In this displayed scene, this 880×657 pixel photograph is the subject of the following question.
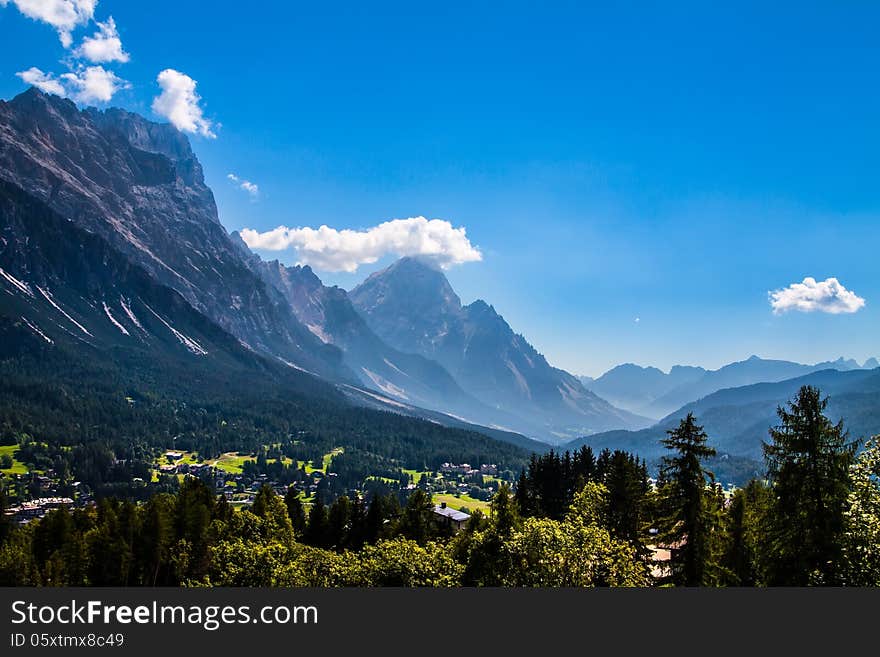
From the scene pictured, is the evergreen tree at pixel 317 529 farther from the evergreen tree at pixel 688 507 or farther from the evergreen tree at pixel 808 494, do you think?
the evergreen tree at pixel 808 494

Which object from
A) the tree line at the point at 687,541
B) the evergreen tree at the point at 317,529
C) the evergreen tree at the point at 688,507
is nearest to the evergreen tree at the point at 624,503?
the tree line at the point at 687,541

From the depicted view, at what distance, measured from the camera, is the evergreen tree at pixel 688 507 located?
35.8 metres

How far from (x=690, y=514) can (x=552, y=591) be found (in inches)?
722

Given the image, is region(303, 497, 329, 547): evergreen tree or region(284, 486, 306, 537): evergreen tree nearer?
region(303, 497, 329, 547): evergreen tree

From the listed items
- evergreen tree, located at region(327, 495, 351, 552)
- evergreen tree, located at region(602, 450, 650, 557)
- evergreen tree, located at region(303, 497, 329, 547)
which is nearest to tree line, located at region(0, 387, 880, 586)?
evergreen tree, located at region(602, 450, 650, 557)

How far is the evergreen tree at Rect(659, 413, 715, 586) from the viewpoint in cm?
3575

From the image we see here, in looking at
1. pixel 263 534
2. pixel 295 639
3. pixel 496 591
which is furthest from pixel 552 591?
pixel 263 534

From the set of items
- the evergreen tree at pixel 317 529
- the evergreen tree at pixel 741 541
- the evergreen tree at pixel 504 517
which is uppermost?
the evergreen tree at pixel 504 517

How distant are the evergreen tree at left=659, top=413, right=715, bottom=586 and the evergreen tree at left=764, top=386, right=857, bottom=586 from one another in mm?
3702

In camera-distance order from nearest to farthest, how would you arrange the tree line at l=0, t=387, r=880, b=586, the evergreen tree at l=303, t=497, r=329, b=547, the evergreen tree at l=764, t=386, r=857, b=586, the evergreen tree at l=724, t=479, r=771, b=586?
1. the tree line at l=0, t=387, r=880, b=586
2. the evergreen tree at l=764, t=386, r=857, b=586
3. the evergreen tree at l=724, t=479, r=771, b=586
4. the evergreen tree at l=303, t=497, r=329, b=547

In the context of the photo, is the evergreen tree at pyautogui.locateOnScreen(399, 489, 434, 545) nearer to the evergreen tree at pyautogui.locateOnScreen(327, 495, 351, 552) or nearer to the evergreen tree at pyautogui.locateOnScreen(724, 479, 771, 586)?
the evergreen tree at pyautogui.locateOnScreen(327, 495, 351, 552)

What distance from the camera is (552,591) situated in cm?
2141

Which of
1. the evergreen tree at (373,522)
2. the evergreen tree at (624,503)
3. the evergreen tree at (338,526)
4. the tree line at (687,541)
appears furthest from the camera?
the evergreen tree at (338,526)

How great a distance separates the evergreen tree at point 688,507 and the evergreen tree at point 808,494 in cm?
370
